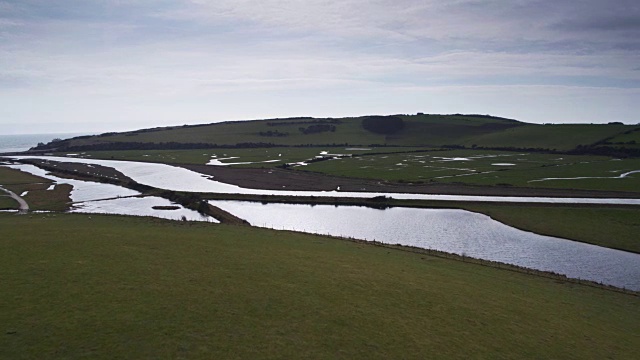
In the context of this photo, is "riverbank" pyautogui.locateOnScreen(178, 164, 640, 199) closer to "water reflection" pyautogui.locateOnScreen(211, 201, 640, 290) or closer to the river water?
"water reflection" pyautogui.locateOnScreen(211, 201, 640, 290)

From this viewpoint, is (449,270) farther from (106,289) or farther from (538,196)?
(538,196)

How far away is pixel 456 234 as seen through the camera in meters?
50.3

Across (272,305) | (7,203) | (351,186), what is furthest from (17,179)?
(272,305)

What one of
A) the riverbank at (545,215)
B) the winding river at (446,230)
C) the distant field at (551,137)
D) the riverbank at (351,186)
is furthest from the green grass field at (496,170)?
the distant field at (551,137)

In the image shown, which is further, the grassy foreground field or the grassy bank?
the grassy bank

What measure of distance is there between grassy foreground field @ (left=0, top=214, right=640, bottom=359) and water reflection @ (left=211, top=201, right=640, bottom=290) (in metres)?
7.43

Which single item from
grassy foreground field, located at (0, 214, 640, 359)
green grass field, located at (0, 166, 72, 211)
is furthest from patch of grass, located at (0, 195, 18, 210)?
grassy foreground field, located at (0, 214, 640, 359)

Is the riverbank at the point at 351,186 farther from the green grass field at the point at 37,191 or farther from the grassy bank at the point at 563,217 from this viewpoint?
the green grass field at the point at 37,191

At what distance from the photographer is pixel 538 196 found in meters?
71.5

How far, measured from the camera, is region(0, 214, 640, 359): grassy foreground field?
57.5ft

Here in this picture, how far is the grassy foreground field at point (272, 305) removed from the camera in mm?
17531

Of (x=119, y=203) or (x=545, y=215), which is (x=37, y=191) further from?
(x=545, y=215)

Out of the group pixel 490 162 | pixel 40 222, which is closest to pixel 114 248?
pixel 40 222

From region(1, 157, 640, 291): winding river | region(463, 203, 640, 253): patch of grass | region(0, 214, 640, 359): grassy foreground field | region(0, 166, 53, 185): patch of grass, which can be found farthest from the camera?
region(0, 166, 53, 185): patch of grass
